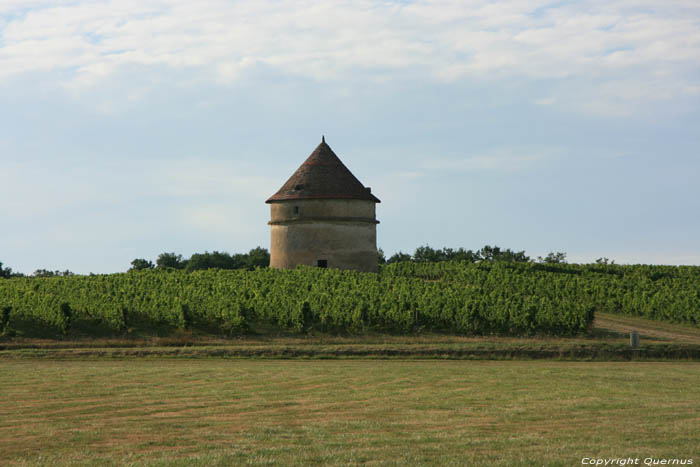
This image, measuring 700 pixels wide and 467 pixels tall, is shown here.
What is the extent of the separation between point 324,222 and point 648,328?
852 inches

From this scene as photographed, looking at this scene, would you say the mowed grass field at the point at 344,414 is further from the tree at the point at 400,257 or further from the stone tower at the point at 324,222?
the tree at the point at 400,257

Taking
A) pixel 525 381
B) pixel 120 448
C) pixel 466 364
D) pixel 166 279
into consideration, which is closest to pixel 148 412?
pixel 120 448

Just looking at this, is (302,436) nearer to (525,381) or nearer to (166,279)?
(525,381)

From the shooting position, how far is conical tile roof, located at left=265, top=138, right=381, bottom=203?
177 feet

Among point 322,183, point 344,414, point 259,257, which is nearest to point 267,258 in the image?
point 259,257

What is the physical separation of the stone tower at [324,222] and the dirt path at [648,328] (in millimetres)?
16044

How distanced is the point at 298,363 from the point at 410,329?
28.4 ft

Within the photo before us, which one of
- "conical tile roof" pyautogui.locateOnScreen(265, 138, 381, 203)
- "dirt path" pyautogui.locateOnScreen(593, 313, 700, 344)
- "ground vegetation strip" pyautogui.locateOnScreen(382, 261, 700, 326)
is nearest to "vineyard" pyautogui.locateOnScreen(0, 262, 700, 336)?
"ground vegetation strip" pyautogui.locateOnScreen(382, 261, 700, 326)

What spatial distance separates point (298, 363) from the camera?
27.8m

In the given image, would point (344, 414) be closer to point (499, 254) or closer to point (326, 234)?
point (326, 234)

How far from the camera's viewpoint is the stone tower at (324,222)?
53438 mm

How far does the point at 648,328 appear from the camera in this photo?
40.9 meters

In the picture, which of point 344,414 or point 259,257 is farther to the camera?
point 259,257

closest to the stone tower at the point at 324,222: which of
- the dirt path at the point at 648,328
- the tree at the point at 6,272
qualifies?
the dirt path at the point at 648,328
